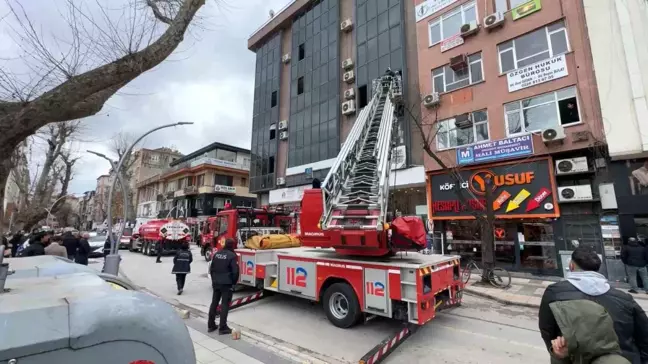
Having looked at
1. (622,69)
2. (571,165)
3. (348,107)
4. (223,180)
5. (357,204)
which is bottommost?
(357,204)

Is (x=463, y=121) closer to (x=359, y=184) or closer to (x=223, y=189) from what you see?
(x=359, y=184)

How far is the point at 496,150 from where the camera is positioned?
14.6 metres

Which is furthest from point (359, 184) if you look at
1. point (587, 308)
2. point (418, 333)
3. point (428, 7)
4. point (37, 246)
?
point (428, 7)

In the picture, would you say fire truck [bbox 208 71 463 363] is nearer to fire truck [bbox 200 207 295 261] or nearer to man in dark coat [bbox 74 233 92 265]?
fire truck [bbox 200 207 295 261]

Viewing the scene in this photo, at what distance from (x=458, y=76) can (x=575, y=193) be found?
797cm

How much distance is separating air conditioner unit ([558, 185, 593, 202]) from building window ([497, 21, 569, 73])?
5.90m

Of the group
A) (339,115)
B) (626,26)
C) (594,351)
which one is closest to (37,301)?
(594,351)

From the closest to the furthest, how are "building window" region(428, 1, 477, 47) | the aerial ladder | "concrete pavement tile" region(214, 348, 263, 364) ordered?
1. "concrete pavement tile" region(214, 348, 263, 364)
2. the aerial ladder
3. "building window" region(428, 1, 477, 47)

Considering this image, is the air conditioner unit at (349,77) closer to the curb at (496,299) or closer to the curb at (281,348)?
the curb at (496,299)

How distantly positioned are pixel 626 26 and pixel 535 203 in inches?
296

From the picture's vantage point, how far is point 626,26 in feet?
39.9

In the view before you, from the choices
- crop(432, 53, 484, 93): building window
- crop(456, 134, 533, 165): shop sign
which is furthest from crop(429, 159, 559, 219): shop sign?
crop(432, 53, 484, 93): building window

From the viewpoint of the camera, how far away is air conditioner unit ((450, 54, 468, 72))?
53.5 feet

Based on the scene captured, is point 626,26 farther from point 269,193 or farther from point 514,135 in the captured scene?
point 269,193
